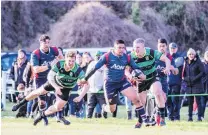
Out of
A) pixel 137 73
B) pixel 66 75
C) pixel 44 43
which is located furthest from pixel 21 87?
pixel 137 73

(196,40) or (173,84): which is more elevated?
(196,40)

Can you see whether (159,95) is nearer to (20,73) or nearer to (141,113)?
(141,113)

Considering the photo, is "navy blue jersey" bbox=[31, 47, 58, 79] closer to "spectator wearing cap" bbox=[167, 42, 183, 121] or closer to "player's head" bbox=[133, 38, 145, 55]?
"player's head" bbox=[133, 38, 145, 55]

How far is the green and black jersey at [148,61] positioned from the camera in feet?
53.8

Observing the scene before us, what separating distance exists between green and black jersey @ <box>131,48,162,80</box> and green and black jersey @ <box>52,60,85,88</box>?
1.37 m

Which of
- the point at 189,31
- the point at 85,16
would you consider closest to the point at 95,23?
the point at 85,16

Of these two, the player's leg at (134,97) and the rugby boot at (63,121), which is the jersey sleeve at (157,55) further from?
the rugby boot at (63,121)

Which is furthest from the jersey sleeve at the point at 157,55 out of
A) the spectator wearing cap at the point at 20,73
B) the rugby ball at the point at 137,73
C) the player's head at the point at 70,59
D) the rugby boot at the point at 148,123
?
the spectator wearing cap at the point at 20,73

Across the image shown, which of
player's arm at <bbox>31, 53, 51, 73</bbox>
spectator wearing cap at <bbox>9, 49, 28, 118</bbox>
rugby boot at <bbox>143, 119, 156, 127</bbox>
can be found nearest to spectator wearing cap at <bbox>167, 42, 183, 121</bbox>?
rugby boot at <bbox>143, 119, 156, 127</bbox>

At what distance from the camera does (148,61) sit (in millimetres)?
16453

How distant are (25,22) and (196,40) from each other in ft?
38.3

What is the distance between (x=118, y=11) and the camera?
45531 mm

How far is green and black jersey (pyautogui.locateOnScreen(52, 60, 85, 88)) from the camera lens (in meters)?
16.3

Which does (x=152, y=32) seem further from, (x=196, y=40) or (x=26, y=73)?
(x=26, y=73)
